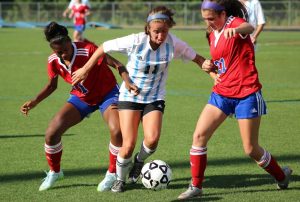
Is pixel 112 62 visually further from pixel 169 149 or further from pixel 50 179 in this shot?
pixel 169 149

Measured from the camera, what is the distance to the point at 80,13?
26.9 meters

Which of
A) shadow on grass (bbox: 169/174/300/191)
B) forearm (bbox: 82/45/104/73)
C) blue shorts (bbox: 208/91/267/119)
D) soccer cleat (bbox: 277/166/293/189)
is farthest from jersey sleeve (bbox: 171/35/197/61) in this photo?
soccer cleat (bbox: 277/166/293/189)

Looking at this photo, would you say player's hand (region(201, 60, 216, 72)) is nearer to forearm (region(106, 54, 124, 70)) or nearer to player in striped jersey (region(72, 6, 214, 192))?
player in striped jersey (region(72, 6, 214, 192))

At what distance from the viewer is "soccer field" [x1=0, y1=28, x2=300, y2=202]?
6.31 meters

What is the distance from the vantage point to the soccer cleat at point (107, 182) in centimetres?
643

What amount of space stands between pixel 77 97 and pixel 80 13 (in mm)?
20552

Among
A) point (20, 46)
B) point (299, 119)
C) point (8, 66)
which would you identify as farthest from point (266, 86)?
point (20, 46)

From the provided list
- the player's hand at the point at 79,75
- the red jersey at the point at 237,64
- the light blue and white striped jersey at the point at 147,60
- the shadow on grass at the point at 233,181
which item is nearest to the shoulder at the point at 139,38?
the light blue and white striped jersey at the point at 147,60

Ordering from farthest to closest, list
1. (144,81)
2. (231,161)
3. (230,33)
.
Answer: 1. (231,161)
2. (144,81)
3. (230,33)

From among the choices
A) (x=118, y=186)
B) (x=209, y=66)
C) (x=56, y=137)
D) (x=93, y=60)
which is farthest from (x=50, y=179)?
(x=209, y=66)

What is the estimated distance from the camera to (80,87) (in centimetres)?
673

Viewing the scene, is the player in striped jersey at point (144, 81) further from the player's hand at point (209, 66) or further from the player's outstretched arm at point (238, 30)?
the player's outstretched arm at point (238, 30)

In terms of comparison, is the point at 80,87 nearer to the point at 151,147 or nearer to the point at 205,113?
the point at 151,147

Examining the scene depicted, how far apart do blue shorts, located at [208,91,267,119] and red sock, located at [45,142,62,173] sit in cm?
164
